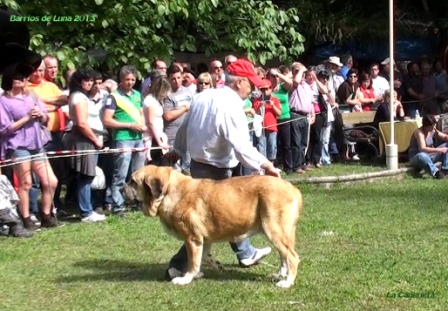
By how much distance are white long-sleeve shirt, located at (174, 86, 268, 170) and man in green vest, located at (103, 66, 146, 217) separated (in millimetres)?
3662

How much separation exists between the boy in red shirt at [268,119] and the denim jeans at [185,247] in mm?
6738

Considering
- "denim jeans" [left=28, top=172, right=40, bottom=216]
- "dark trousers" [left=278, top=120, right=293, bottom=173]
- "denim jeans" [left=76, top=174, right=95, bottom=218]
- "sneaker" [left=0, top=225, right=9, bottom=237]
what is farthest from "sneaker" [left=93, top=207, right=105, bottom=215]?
"dark trousers" [left=278, top=120, right=293, bottom=173]

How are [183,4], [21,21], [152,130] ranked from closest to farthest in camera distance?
[21,21] → [152,130] → [183,4]

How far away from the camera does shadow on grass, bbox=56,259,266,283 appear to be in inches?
320

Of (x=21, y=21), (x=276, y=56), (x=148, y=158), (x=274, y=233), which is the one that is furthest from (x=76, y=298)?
(x=276, y=56)

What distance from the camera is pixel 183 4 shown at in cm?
1422

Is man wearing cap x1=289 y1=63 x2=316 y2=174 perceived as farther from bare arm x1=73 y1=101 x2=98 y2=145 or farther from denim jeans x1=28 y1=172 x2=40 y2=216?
denim jeans x1=28 y1=172 x2=40 y2=216

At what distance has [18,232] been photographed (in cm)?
1034

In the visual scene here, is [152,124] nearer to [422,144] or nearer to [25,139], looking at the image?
[25,139]

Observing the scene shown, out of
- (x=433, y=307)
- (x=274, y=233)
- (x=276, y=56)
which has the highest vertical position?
(x=276, y=56)

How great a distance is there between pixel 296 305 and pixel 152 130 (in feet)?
18.1

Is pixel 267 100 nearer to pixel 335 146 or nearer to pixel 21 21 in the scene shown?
pixel 335 146

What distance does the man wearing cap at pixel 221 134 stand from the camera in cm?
785

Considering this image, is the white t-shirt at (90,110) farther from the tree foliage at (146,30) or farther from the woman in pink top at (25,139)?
the tree foliage at (146,30)
